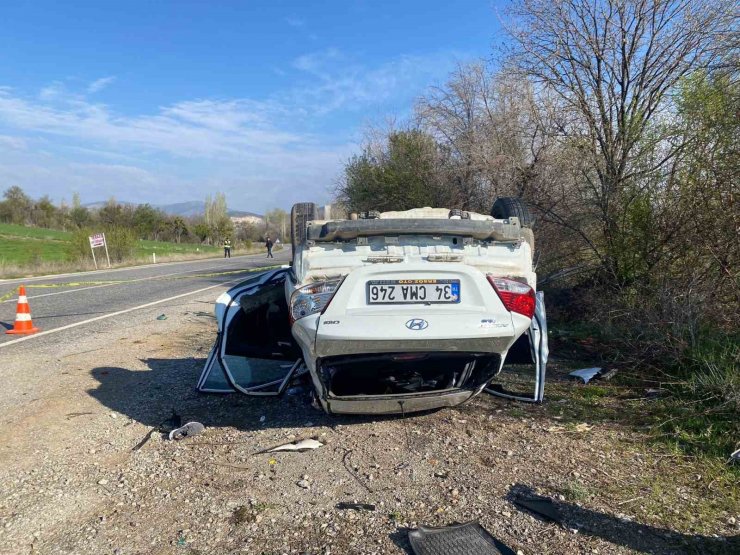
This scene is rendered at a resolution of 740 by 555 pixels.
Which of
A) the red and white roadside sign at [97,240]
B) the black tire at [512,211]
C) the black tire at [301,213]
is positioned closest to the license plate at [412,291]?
the black tire at [301,213]

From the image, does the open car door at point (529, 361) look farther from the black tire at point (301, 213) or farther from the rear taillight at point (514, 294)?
the black tire at point (301, 213)

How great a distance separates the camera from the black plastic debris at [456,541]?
103 inches

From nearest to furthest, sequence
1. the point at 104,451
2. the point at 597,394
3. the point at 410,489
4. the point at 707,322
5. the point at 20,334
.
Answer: the point at 410,489, the point at 104,451, the point at 597,394, the point at 707,322, the point at 20,334

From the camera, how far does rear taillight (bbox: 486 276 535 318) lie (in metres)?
3.62

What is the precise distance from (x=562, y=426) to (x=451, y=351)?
1.32 m

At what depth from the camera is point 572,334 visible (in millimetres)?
7637

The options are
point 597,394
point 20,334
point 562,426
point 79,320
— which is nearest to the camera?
point 562,426

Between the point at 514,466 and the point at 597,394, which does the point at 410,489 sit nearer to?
the point at 514,466

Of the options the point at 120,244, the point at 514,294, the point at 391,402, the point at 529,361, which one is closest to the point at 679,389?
the point at 529,361

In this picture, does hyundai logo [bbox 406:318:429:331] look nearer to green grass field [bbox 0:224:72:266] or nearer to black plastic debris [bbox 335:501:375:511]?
black plastic debris [bbox 335:501:375:511]

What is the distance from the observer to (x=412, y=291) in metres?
3.57

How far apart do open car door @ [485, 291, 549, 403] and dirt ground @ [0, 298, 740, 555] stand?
0.12 metres

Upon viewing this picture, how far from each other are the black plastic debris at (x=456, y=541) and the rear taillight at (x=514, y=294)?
142cm

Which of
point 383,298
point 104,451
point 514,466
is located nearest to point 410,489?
point 514,466
